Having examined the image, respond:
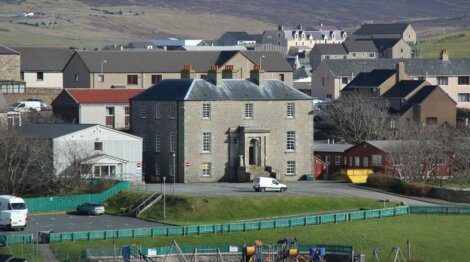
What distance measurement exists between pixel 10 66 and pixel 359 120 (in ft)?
133

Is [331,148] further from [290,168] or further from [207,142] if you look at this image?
[207,142]

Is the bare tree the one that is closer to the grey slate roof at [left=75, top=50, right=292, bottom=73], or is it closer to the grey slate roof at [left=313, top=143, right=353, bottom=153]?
the grey slate roof at [left=313, top=143, right=353, bottom=153]

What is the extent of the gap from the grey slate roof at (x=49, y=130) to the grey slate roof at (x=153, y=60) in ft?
129

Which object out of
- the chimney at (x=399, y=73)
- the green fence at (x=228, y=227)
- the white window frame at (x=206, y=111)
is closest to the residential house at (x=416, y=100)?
the chimney at (x=399, y=73)

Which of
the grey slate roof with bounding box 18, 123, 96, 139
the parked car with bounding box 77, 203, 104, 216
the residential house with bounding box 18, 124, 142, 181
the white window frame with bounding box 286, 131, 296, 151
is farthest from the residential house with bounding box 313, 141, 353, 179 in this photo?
the parked car with bounding box 77, 203, 104, 216

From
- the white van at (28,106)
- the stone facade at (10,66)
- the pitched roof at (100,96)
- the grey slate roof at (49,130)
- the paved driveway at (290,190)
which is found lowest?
the paved driveway at (290,190)

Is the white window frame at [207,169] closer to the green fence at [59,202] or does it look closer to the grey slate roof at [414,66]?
the green fence at [59,202]

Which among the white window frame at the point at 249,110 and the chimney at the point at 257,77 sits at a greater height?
the chimney at the point at 257,77

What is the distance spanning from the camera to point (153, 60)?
5556 inches

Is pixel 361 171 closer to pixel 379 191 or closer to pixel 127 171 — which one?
pixel 379 191

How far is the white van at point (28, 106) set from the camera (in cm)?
12250

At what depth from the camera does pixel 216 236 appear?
7662 cm

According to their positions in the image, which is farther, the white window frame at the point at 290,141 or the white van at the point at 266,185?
the white window frame at the point at 290,141

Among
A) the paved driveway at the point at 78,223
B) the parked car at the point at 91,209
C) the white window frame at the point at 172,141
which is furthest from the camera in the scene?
the white window frame at the point at 172,141
